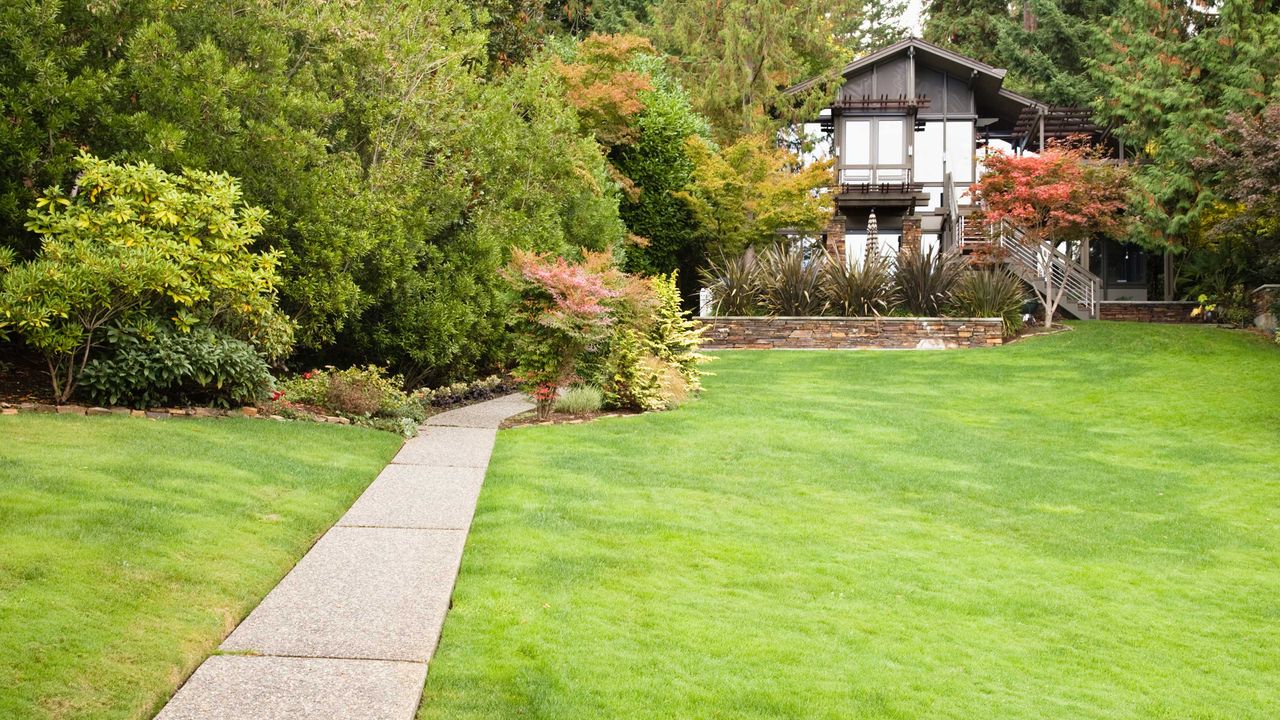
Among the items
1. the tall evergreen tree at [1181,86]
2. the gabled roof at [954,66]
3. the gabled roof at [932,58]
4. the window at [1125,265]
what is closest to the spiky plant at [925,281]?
the tall evergreen tree at [1181,86]

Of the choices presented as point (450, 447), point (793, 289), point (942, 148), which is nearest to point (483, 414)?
point (450, 447)

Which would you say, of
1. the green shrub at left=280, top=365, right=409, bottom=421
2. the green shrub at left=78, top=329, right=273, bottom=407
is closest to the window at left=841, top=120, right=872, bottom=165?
the green shrub at left=280, top=365, right=409, bottom=421

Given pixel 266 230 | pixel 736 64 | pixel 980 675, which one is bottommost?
pixel 980 675

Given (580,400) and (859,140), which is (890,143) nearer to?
(859,140)

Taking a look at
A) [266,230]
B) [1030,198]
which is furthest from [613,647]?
[1030,198]

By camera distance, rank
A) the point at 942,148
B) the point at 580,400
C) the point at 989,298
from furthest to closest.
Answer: the point at 942,148
the point at 989,298
the point at 580,400

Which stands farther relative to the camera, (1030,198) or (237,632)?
(1030,198)

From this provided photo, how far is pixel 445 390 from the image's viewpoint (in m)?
14.7

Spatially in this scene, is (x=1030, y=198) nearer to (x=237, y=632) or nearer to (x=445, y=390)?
(x=445, y=390)

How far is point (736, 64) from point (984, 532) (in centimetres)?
2326

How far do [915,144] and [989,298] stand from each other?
40.2 feet

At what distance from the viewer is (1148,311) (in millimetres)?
29328

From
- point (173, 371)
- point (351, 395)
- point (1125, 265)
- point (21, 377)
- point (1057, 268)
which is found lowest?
point (351, 395)

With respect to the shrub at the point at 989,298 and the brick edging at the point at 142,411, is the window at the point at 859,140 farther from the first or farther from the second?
the brick edging at the point at 142,411
